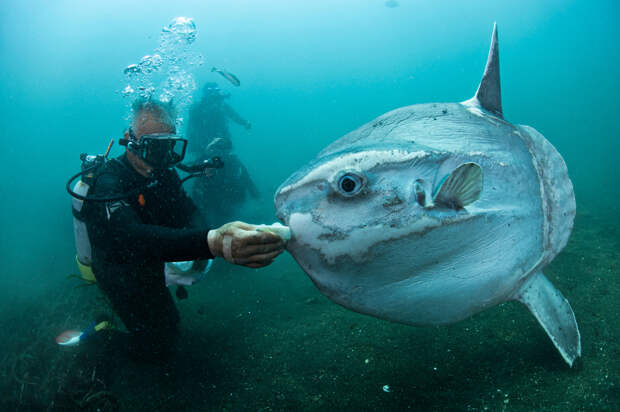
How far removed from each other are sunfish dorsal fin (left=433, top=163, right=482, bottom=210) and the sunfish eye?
35 centimetres

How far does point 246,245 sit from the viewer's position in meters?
1.57

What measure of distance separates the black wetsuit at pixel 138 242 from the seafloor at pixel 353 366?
57 cm

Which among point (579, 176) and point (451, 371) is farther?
point (579, 176)

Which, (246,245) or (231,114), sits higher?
(231,114)

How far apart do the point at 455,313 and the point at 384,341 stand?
224cm

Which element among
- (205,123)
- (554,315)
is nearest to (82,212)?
(554,315)

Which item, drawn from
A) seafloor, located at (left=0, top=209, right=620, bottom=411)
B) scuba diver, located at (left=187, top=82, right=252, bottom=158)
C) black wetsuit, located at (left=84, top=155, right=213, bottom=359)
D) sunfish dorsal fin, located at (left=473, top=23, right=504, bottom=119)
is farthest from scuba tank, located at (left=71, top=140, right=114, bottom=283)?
scuba diver, located at (left=187, top=82, right=252, bottom=158)

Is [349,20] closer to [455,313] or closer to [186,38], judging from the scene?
[186,38]

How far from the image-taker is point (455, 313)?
152 centimetres

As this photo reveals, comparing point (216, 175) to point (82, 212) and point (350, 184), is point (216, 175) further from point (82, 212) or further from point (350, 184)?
point (350, 184)

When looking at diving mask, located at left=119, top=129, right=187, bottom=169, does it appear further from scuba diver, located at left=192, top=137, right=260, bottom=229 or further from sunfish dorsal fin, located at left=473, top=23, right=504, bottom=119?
scuba diver, located at left=192, top=137, right=260, bottom=229

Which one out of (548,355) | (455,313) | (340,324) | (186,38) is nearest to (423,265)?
(455,313)

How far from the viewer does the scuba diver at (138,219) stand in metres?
2.54

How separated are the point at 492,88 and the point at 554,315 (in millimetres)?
1783
